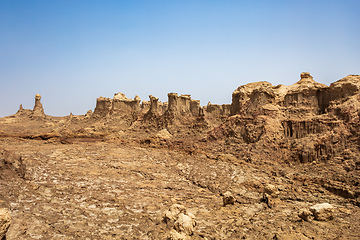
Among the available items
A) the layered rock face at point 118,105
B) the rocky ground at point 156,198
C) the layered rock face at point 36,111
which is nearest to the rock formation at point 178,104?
the layered rock face at point 118,105

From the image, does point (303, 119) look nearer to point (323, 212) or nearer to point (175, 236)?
point (323, 212)

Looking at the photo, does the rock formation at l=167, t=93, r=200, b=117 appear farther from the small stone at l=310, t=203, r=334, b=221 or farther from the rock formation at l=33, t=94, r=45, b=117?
the rock formation at l=33, t=94, r=45, b=117

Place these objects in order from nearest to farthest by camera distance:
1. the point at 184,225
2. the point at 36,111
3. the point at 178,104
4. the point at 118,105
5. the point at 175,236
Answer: the point at 175,236, the point at 184,225, the point at 178,104, the point at 118,105, the point at 36,111

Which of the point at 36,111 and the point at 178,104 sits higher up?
the point at 36,111

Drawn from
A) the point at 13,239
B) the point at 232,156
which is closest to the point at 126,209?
the point at 13,239

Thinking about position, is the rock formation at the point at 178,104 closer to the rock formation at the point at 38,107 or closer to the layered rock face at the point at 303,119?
the layered rock face at the point at 303,119

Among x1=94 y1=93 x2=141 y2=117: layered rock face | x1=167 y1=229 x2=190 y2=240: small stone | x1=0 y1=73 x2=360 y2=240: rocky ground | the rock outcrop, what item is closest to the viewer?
x1=167 y1=229 x2=190 y2=240: small stone

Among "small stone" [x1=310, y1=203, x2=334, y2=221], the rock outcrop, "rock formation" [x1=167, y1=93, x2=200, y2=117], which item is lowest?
"small stone" [x1=310, y1=203, x2=334, y2=221]

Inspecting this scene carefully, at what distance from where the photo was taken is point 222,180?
51.5ft

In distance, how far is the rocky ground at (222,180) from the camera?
877 cm

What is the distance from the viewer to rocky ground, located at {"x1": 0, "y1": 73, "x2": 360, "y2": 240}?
8.77 m

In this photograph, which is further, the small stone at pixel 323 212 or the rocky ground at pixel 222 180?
the small stone at pixel 323 212

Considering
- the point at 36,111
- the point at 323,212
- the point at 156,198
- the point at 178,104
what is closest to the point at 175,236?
the point at 156,198

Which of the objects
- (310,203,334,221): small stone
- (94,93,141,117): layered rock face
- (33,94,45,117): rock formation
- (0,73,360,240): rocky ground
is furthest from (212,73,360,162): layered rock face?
(33,94,45,117): rock formation
